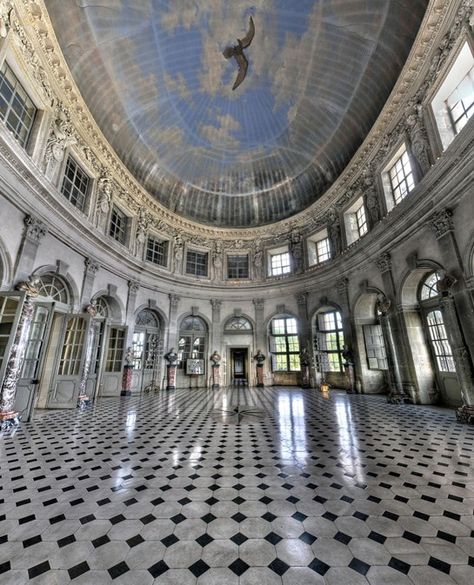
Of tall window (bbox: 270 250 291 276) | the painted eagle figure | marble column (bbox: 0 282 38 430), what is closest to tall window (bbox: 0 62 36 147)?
marble column (bbox: 0 282 38 430)

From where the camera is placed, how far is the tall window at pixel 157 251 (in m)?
14.3

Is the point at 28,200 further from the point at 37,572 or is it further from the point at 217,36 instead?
the point at 217,36

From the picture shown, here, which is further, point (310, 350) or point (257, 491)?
point (310, 350)

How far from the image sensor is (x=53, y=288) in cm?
853

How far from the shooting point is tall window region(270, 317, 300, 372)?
14453 millimetres

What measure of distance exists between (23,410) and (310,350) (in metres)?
11.4

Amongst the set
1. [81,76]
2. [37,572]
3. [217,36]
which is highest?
[217,36]

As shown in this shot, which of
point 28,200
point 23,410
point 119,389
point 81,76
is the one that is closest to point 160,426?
point 23,410

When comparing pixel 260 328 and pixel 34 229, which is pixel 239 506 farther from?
pixel 260 328

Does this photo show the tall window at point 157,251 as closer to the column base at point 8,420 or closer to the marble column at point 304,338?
the marble column at point 304,338

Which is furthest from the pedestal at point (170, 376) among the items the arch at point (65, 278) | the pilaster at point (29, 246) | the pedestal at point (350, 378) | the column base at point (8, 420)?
the pedestal at point (350, 378)

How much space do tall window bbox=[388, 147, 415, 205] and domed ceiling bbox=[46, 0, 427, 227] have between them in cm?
230

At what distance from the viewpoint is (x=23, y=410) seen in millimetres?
6508

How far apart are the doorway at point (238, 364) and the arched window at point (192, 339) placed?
1.98m
